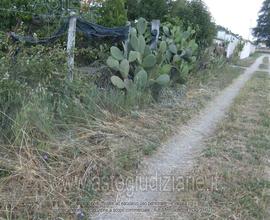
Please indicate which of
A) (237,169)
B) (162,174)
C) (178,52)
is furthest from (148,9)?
(162,174)

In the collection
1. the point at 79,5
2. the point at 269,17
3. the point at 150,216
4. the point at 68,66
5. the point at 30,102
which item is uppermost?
the point at 269,17

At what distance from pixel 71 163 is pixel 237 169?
184 cm

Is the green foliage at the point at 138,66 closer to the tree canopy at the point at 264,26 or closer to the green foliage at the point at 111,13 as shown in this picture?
the green foliage at the point at 111,13

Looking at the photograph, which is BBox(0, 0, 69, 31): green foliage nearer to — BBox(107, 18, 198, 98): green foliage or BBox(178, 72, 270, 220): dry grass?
BBox(107, 18, 198, 98): green foliage

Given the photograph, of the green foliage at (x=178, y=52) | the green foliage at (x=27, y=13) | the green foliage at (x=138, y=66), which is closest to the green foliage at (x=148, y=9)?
the green foliage at (x=178, y=52)

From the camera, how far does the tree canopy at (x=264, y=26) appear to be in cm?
6638

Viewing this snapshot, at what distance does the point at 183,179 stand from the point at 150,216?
0.79 meters

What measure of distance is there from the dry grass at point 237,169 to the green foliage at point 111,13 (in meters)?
3.75

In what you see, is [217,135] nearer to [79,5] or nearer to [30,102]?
[30,102]

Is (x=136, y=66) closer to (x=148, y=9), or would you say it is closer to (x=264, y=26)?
(x=148, y=9)

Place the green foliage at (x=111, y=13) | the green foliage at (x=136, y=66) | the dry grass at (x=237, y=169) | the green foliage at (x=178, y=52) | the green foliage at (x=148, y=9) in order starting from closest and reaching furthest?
the dry grass at (x=237, y=169)
the green foliage at (x=136, y=66)
the green foliage at (x=178, y=52)
the green foliage at (x=111, y=13)
the green foliage at (x=148, y=9)

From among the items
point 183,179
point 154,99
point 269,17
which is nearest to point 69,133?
point 183,179

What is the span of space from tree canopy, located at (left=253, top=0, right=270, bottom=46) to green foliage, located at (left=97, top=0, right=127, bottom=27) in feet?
205

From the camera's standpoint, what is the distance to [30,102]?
3.96m
